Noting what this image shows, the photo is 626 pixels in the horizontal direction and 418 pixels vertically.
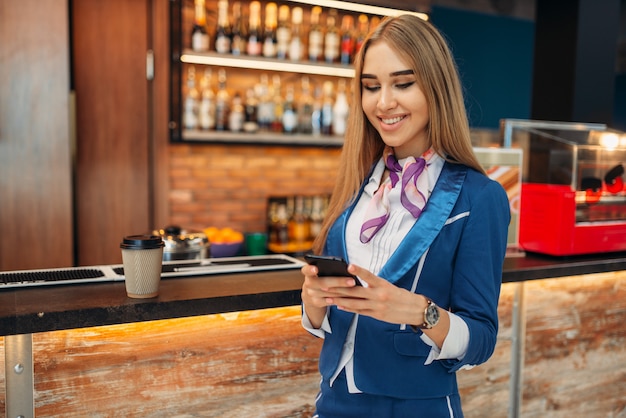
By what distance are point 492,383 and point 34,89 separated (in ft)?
9.49

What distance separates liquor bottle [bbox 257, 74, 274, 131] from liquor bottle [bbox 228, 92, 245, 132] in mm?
124

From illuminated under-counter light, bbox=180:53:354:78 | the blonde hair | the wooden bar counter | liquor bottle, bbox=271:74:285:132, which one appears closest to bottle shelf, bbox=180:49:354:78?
illuminated under-counter light, bbox=180:53:354:78

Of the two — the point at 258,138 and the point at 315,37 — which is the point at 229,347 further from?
the point at 315,37

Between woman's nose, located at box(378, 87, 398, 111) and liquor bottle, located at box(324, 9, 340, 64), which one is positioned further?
liquor bottle, located at box(324, 9, 340, 64)

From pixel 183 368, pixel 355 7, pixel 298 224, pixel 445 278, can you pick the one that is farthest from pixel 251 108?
pixel 445 278

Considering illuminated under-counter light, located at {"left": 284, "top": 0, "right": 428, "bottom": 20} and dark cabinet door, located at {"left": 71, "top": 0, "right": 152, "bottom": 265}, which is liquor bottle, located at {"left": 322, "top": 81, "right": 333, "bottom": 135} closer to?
illuminated under-counter light, located at {"left": 284, "top": 0, "right": 428, "bottom": 20}

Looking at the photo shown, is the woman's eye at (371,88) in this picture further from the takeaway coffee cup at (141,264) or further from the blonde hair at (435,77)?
the takeaway coffee cup at (141,264)

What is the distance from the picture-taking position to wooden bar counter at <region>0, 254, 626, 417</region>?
58.3 inches

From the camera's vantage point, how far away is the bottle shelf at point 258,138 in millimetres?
3871

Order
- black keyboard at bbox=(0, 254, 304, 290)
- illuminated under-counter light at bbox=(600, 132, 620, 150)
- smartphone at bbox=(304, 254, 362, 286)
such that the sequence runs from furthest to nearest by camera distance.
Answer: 1. illuminated under-counter light at bbox=(600, 132, 620, 150)
2. black keyboard at bbox=(0, 254, 304, 290)
3. smartphone at bbox=(304, 254, 362, 286)

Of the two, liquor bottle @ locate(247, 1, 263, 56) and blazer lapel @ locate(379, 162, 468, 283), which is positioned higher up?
liquor bottle @ locate(247, 1, 263, 56)

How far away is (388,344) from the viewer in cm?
125

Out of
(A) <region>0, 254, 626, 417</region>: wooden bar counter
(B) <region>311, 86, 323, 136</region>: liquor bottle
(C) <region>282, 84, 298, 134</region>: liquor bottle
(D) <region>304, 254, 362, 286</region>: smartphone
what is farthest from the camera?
(B) <region>311, 86, 323, 136</region>: liquor bottle

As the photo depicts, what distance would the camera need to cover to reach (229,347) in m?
1.70
